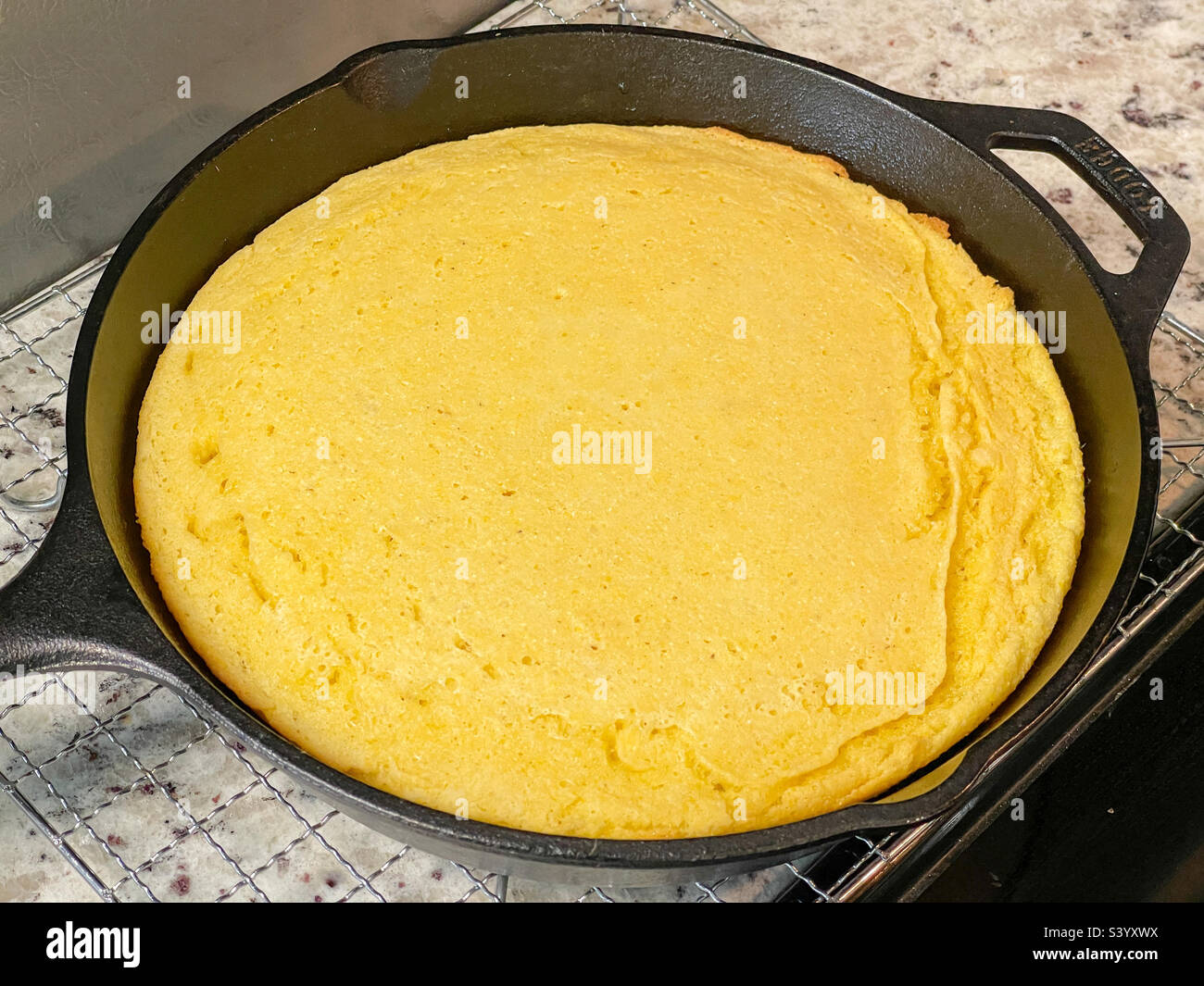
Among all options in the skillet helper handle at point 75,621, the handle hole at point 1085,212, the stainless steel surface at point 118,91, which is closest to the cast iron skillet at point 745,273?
the skillet helper handle at point 75,621

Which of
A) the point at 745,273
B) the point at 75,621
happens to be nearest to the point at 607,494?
the point at 745,273

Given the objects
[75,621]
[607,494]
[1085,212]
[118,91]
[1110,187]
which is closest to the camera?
[75,621]

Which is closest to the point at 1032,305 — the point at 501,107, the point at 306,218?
the point at 501,107

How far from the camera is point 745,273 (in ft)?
4.81

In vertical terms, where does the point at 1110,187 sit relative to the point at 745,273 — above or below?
above

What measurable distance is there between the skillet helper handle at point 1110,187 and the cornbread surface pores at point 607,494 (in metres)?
0.15

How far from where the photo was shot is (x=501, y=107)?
1.71 meters

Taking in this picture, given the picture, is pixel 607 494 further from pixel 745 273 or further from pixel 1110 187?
pixel 1110 187

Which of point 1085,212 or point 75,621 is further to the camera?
point 1085,212

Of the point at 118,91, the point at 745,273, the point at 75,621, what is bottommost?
the point at 75,621

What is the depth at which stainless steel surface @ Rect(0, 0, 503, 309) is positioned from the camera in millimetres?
1580

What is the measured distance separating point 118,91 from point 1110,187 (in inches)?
55.6

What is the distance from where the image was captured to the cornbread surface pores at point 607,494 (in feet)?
3.84
